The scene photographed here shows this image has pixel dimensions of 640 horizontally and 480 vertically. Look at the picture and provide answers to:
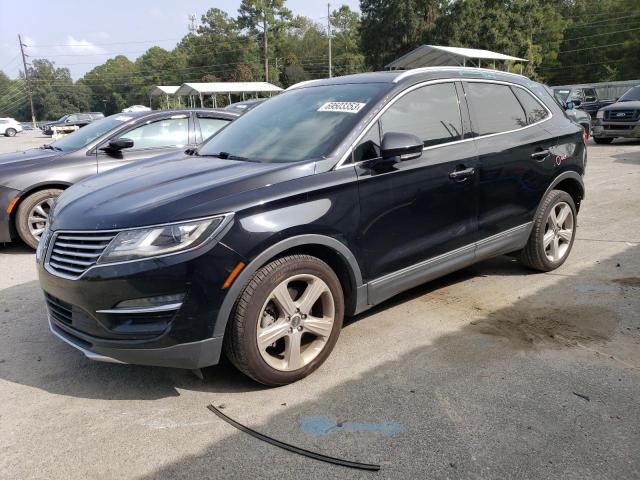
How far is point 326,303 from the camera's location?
323 centimetres

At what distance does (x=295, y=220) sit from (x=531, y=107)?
9.37 ft

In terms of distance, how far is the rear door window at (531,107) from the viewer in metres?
4.64

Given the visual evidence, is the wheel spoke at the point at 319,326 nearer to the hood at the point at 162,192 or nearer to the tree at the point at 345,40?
the hood at the point at 162,192

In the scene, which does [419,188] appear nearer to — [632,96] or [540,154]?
[540,154]

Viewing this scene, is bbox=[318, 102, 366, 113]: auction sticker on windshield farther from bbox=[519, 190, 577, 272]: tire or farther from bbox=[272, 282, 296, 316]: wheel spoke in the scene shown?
bbox=[519, 190, 577, 272]: tire

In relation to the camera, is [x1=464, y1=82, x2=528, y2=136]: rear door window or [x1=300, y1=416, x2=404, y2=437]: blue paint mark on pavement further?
[x1=464, y1=82, x2=528, y2=136]: rear door window

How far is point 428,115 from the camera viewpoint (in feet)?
12.6

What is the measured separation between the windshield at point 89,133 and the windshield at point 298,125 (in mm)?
2964

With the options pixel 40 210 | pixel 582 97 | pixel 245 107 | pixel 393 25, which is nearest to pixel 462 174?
pixel 40 210

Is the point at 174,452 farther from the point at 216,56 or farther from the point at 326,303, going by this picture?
the point at 216,56

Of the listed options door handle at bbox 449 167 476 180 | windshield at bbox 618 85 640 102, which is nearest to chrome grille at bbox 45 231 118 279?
door handle at bbox 449 167 476 180

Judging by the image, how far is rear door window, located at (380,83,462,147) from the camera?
3.62m

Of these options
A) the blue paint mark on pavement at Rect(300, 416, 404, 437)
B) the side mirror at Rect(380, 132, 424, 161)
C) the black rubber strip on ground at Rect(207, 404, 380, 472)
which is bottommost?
the blue paint mark on pavement at Rect(300, 416, 404, 437)

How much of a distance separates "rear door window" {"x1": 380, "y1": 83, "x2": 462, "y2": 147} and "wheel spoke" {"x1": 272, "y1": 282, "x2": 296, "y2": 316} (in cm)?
129
